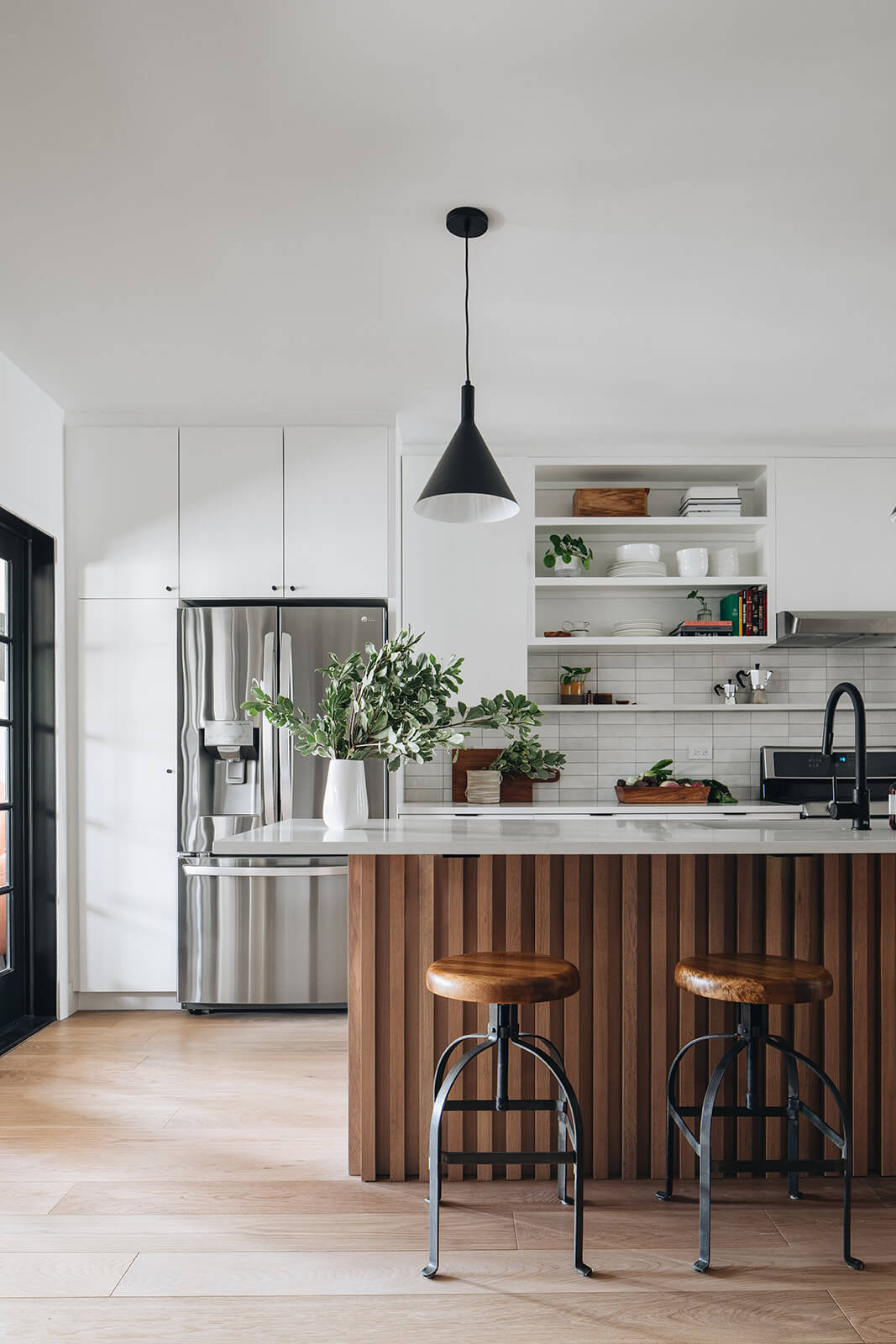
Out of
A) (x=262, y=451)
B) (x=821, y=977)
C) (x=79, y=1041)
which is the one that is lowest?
(x=79, y=1041)

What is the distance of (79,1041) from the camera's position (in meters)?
3.74

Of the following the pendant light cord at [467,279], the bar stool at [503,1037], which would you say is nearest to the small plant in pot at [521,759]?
the pendant light cord at [467,279]

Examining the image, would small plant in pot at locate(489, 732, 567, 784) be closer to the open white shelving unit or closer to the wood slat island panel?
the open white shelving unit

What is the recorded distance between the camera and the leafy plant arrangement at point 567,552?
4711mm

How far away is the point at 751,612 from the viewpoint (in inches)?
179

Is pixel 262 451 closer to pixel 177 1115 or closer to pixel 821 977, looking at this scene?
pixel 177 1115

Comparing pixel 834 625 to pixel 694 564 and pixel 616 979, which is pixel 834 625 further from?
pixel 616 979

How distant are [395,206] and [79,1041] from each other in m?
3.18

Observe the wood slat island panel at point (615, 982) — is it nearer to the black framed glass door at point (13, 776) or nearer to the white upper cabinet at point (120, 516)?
the black framed glass door at point (13, 776)

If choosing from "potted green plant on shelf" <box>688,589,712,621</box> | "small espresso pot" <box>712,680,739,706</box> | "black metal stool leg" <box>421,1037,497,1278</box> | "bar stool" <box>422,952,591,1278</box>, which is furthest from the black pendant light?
"small espresso pot" <box>712,680,739,706</box>

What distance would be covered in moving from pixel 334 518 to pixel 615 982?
2.43m

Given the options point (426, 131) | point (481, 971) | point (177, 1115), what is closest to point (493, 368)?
point (426, 131)

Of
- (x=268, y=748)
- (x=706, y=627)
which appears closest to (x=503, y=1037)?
(x=268, y=748)

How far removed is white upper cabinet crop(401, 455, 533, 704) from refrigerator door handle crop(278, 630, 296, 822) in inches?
25.2
